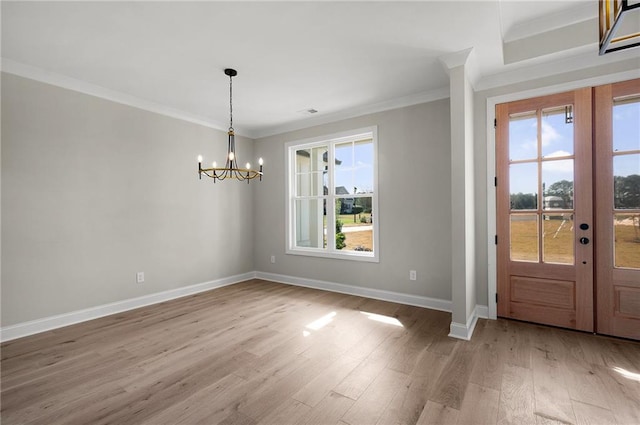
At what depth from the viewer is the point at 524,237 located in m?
3.27

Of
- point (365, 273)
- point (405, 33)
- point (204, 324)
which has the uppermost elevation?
point (405, 33)

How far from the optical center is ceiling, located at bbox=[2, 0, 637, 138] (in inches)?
90.3

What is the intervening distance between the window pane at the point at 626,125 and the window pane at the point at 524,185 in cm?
67

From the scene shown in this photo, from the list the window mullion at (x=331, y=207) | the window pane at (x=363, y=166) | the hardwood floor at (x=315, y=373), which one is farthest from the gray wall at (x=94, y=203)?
the window pane at (x=363, y=166)

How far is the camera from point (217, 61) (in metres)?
3.02

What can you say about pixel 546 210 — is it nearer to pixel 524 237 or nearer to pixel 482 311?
pixel 524 237

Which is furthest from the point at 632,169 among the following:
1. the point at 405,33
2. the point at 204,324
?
the point at 204,324

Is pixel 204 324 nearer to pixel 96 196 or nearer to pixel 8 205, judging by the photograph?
pixel 96 196

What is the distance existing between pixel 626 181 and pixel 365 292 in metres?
3.12

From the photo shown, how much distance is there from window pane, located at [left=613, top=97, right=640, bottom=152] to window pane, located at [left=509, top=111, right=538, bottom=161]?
2.05 feet

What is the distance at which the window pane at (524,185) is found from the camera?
321cm

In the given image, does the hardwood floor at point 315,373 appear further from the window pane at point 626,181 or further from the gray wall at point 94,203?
the window pane at point 626,181

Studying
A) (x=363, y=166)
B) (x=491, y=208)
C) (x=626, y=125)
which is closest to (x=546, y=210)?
(x=491, y=208)

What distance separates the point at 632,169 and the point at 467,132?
1501 millimetres
